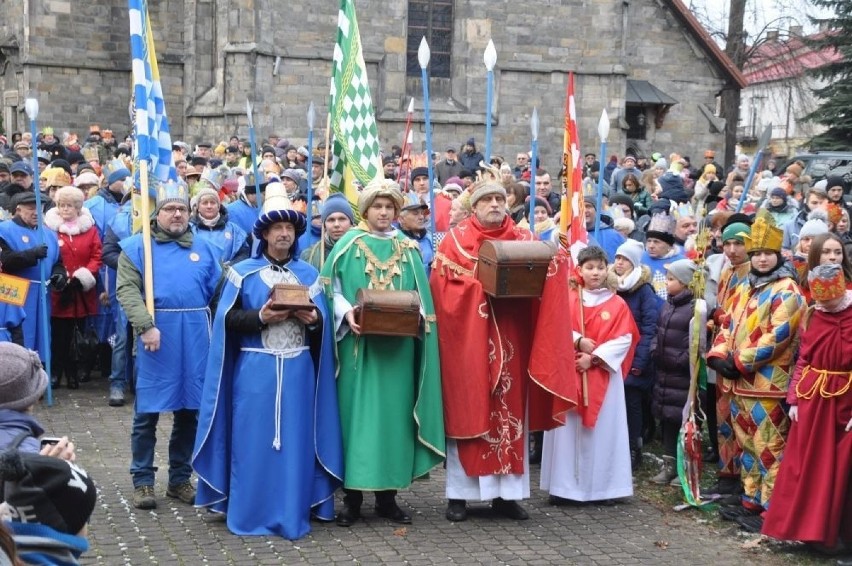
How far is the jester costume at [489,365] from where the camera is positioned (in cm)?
730

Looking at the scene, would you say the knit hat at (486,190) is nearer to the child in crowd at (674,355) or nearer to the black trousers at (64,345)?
the child in crowd at (674,355)

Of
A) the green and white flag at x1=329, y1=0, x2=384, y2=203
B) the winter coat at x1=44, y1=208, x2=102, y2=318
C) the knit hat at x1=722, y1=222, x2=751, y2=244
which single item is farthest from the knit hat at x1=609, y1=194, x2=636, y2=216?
the winter coat at x1=44, y1=208, x2=102, y2=318

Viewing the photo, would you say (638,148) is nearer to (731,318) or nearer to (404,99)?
(404,99)

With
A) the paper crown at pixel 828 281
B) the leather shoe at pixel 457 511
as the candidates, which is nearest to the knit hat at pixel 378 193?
the leather shoe at pixel 457 511

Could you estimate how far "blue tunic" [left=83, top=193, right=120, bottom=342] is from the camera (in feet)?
38.2

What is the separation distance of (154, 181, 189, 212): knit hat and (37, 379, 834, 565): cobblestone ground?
1.93 meters

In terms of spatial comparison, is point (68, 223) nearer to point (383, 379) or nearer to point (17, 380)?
point (383, 379)

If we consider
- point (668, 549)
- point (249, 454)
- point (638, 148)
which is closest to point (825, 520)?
point (668, 549)

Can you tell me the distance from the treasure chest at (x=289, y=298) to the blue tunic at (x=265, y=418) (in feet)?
0.80

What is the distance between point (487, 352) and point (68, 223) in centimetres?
556

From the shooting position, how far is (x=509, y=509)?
24.9 ft

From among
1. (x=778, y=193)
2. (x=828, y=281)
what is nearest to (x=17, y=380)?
(x=828, y=281)

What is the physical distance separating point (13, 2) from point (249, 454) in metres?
24.4

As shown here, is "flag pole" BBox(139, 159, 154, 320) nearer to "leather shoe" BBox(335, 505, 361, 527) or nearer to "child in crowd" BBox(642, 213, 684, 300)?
"leather shoe" BBox(335, 505, 361, 527)
